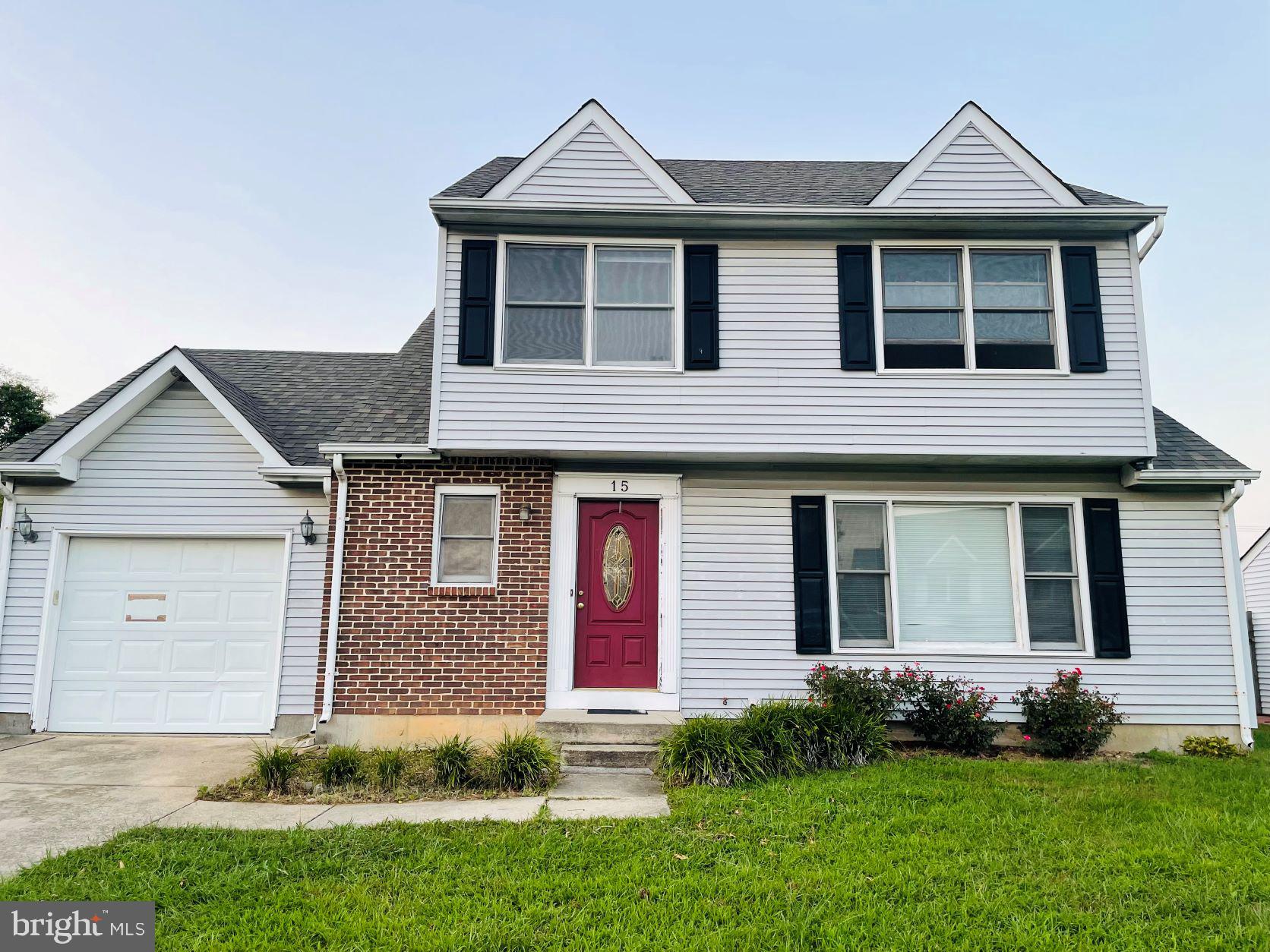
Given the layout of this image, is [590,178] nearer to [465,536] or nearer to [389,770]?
[465,536]

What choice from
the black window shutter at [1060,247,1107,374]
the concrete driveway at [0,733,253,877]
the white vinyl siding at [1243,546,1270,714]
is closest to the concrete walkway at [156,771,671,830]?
the concrete driveway at [0,733,253,877]

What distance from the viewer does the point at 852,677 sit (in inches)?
Result: 289

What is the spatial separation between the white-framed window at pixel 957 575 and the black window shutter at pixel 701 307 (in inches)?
87.7

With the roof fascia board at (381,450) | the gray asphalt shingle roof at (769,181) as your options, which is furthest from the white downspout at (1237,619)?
the roof fascia board at (381,450)

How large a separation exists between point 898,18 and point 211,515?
A: 1312 centimetres

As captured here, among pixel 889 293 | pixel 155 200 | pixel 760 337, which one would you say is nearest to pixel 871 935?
pixel 760 337

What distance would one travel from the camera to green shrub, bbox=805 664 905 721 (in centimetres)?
713

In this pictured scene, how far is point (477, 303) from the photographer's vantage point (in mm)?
7766

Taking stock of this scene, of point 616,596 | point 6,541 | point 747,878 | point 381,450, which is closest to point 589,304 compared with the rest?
point 381,450

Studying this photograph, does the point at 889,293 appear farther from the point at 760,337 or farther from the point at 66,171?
the point at 66,171

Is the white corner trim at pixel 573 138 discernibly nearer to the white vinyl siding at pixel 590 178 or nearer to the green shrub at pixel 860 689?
the white vinyl siding at pixel 590 178

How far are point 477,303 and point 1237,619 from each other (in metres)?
9.08

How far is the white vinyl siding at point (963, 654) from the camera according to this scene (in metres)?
7.64

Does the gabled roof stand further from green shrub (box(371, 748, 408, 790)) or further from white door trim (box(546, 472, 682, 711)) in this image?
green shrub (box(371, 748, 408, 790))
